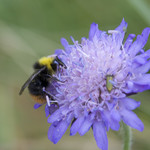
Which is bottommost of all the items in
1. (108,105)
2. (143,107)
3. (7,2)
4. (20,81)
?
(143,107)

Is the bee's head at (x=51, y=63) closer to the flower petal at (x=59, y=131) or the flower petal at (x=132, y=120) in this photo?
the flower petal at (x=59, y=131)

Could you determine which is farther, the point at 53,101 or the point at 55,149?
the point at 55,149

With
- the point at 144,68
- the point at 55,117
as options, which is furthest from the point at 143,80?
the point at 55,117

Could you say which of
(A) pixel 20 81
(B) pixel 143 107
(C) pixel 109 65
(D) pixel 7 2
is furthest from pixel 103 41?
(D) pixel 7 2

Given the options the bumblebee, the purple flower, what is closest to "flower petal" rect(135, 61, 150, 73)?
the purple flower

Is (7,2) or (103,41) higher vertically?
(7,2)

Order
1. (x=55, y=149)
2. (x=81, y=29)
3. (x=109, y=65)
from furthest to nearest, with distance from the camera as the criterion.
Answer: (x=81, y=29)
(x=55, y=149)
(x=109, y=65)

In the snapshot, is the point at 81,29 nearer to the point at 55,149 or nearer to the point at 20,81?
the point at 20,81
